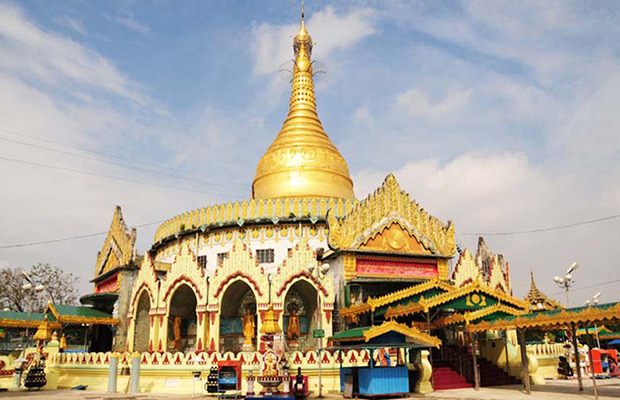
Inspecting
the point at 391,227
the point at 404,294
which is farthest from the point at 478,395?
the point at 391,227

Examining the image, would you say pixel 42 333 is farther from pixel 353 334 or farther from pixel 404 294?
pixel 404 294

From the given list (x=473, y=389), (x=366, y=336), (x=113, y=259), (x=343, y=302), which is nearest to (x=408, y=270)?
(x=343, y=302)

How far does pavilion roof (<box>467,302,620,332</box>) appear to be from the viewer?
18266mm

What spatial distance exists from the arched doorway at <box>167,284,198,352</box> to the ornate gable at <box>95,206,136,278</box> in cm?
601

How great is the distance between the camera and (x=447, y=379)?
25031mm

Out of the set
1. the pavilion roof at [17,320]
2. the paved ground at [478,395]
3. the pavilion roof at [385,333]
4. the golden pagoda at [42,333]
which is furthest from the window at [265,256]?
the pavilion roof at [17,320]

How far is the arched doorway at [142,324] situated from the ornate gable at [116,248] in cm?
389

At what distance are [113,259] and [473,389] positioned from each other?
2754 centimetres

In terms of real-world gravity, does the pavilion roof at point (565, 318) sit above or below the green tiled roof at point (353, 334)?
above

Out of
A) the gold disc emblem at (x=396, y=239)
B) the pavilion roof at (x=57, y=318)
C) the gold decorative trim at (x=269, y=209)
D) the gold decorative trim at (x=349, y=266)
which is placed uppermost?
the gold decorative trim at (x=269, y=209)

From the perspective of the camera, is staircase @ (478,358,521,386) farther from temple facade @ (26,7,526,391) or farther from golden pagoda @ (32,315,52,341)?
golden pagoda @ (32,315,52,341)

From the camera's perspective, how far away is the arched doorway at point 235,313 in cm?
3164

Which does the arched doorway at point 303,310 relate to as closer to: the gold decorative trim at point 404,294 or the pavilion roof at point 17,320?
the gold decorative trim at point 404,294

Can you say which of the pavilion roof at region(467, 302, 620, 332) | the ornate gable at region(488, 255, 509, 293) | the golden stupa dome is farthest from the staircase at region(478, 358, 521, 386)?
the golden stupa dome
